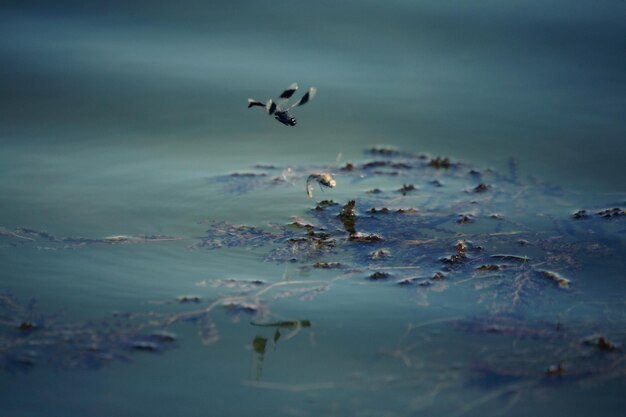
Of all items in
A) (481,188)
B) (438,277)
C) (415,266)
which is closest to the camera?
(438,277)

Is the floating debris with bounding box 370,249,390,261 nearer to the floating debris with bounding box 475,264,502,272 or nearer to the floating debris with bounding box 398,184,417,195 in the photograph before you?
the floating debris with bounding box 475,264,502,272

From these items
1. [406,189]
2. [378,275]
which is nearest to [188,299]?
[378,275]

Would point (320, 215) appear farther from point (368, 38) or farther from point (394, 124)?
point (368, 38)

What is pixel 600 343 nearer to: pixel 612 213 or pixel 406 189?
pixel 612 213

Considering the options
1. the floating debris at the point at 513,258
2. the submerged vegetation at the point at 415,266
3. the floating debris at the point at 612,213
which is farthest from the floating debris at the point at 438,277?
the floating debris at the point at 612,213

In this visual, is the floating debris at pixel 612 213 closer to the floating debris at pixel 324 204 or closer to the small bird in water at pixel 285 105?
the floating debris at pixel 324 204

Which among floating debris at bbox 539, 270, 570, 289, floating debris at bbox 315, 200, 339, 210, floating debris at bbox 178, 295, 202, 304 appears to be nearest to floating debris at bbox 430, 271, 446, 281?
floating debris at bbox 539, 270, 570, 289
